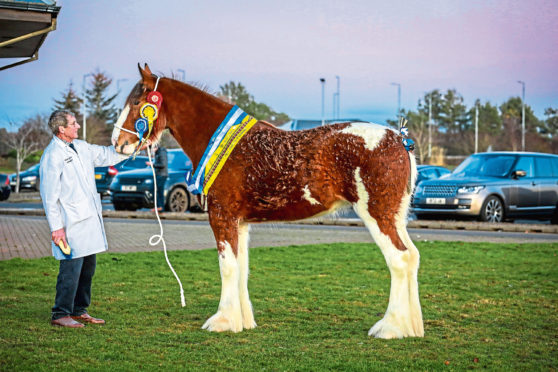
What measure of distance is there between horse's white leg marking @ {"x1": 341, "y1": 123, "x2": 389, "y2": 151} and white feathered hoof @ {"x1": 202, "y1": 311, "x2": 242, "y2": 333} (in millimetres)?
2011

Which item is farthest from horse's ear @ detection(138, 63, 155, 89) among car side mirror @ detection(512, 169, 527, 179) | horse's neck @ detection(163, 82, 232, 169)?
car side mirror @ detection(512, 169, 527, 179)

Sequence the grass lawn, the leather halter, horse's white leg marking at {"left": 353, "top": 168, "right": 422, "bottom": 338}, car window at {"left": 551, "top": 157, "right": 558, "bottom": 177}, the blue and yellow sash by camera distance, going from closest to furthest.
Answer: the grass lawn, horse's white leg marking at {"left": 353, "top": 168, "right": 422, "bottom": 338}, the blue and yellow sash, the leather halter, car window at {"left": 551, "top": 157, "right": 558, "bottom": 177}

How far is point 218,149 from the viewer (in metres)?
6.70

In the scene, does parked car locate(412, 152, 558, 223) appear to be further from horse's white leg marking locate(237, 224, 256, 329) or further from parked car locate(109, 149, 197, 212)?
horse's white leg marking locate(237, 224, 256, 329)

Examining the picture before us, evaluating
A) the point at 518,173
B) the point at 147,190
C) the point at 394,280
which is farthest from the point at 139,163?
the point at 394,280

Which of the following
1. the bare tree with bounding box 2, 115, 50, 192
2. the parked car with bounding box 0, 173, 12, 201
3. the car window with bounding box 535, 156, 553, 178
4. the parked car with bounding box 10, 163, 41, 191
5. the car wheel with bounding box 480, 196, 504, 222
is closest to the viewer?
the car wheel with bounding box 480, 196, 504, 222

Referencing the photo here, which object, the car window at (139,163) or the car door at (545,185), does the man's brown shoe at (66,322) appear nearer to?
the car door at (545,185)

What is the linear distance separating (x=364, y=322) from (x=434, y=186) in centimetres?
1164

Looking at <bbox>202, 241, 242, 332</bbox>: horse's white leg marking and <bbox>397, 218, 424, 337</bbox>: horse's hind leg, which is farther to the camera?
<bbox>202, 241, 242, 332</bbox>: horse's white leg marking

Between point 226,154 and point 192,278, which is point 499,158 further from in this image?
point 226,154

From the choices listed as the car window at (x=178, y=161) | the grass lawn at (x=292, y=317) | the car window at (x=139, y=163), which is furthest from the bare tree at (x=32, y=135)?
the grass lawn at (x=292, y=317)

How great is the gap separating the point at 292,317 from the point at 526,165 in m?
13.0

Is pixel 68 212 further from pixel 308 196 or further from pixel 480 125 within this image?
pixel 480 125

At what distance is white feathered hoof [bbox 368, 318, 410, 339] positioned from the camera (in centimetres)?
623
